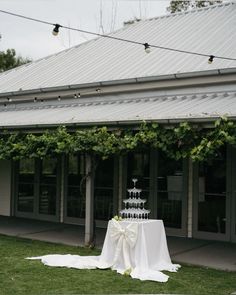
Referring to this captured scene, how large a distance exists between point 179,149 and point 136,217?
4.59 ft

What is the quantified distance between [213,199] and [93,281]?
4.57 m

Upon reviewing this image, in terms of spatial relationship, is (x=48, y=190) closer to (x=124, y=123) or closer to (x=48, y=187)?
(x=48, y=187)

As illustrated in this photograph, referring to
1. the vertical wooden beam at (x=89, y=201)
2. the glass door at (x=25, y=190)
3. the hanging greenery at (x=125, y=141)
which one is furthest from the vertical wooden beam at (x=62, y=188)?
the vertical wooden beam at (x=89, y=201)

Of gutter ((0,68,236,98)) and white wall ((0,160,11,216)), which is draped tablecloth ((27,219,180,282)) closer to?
gutter ((0,68,236,98))

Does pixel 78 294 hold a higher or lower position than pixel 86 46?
lower

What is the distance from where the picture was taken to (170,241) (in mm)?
10812

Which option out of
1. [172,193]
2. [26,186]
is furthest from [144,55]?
[26,186]

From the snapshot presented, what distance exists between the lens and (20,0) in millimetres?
9547

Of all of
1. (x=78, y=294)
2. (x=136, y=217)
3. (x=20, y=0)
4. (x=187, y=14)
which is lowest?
(x=78, y=294)

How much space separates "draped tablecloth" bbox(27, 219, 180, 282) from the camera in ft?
25.7

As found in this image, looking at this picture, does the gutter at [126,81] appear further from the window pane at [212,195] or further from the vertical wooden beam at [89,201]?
the vertical wooden beam at [89,201]

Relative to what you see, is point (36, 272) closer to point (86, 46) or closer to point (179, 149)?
point (179, 149)

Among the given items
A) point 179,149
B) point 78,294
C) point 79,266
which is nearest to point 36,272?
point 79,266

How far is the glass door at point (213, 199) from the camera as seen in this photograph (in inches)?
426
